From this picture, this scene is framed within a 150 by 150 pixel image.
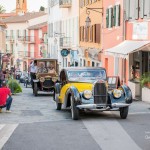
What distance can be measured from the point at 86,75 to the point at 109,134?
596 cm

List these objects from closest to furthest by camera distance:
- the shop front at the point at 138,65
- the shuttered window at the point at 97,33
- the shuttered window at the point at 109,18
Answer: the shop front at the point at 138,65
the shuttered window at the point at 109,18
the shuttered window at the point at 97,33

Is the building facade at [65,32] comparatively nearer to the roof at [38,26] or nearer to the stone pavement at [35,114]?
the roof at [38,26]

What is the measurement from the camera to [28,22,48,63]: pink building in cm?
8248

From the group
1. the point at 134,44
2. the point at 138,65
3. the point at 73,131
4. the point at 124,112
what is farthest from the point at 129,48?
the point at 73,131

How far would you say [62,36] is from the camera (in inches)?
2311

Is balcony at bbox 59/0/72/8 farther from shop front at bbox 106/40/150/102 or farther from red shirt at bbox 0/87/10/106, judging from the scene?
red shirt at bbox 0/87/10/106

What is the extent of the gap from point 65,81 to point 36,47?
230ft

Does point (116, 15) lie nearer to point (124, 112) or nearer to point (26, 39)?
point (124, 112)

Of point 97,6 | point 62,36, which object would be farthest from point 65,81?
point 62,36

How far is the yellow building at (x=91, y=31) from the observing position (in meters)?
40.0

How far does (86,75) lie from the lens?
1973 cm

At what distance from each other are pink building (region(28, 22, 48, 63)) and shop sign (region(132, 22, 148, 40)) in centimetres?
5332

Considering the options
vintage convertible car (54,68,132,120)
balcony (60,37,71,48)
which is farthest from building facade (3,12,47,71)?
vintage convertible car (54,68,132,120)

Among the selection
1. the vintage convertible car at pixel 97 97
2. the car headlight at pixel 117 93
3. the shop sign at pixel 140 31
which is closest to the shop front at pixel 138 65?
the shop sign at pixel 140 31
